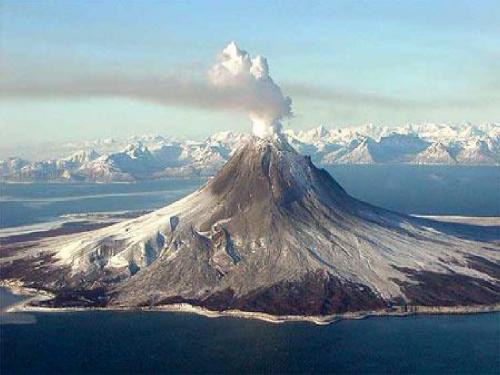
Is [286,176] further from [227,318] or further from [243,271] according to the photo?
[227,318]

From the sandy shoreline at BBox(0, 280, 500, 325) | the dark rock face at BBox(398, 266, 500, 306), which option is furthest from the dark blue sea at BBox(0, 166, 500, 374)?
the dark rock face at BBox(398, 266, 500, 306)

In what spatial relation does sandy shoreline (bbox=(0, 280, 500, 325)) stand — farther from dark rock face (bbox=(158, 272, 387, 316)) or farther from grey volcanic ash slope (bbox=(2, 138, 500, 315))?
grey volcanic ash slope (bbox=(2, 138, 500, 315))

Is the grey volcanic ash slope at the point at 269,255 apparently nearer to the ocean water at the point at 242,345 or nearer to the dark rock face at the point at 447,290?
the dark rock face at the point at 447,290

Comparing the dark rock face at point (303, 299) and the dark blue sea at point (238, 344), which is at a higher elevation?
the dark rock face at point (303, 299)

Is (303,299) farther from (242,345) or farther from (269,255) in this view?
(242,345)

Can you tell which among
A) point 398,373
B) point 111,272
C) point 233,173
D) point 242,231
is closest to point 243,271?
point 242,231

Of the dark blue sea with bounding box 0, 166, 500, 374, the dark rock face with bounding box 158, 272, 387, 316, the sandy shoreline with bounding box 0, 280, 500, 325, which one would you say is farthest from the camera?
the dark rock face with bounding box 158, 272, 387, 316

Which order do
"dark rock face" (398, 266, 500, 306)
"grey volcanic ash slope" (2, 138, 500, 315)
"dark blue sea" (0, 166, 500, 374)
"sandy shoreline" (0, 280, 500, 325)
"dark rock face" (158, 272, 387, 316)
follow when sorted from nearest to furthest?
"dark blue sea" (0, 166, 500, 374), "sandy shoreline" (0, 280, 500, 325), "dark rock face" (158, 272, 387, 316), "dark rock face" (398, 266, 500, 306), "grey volcanic ash slope" (2, 138, 500, 315)

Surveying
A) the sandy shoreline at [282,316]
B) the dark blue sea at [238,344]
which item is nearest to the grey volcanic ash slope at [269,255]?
the sandy shoreline at [282,316]
